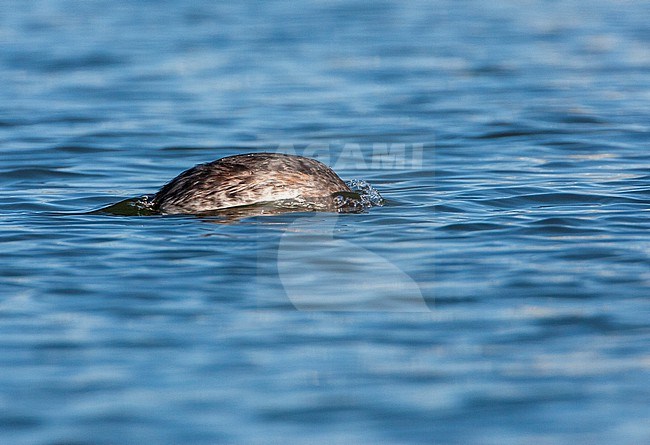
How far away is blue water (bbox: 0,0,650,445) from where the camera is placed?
585cm

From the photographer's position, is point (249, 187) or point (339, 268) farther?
point (249, 187)

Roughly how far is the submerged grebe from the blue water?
11.3 inches

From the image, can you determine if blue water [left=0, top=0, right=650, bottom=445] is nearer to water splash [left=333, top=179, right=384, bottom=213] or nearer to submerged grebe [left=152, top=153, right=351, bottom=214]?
A: water splash [left=333, top=179, right=384, bottom=213]

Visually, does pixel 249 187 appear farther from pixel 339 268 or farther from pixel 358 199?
pixel 339 268

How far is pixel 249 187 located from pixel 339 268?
2.13 m

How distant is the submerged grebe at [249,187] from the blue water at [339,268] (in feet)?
0.95

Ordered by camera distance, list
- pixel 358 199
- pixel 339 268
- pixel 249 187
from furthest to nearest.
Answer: pixel 358 199
pixel 249 187
pixel 339 268

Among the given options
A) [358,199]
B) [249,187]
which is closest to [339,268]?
[249,187]

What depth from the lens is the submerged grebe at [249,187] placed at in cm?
1041

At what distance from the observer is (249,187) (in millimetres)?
10406

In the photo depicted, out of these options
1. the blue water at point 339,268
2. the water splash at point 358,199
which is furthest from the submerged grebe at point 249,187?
the blue water at point 339,268

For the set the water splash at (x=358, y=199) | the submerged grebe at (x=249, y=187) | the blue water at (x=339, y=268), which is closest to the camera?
the blue water at (x=339, y=268)

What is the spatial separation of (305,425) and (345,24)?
21.8m

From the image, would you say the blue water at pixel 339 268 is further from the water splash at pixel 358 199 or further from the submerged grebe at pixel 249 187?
the submerged grebe at pixel 249 187
